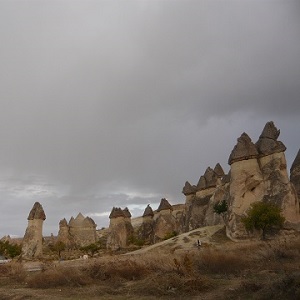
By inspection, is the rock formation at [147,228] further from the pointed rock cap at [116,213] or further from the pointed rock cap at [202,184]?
the pointed rock cap at [202,184]

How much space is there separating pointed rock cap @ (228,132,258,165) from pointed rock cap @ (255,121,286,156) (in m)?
0.67

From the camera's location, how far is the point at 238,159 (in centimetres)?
2916

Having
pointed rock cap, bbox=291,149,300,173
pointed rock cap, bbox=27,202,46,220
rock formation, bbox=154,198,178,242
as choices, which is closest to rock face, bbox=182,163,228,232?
rock formation, bbox=154,198,178,242

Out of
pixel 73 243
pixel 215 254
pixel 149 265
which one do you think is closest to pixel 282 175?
pixel 215 254

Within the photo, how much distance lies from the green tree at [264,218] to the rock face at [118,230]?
23.1 m

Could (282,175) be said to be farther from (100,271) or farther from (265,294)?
(265,294)

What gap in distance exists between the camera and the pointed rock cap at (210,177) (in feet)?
132

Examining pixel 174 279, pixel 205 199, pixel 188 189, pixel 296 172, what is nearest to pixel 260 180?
pixel 296 172

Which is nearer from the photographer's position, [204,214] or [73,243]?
[204,214]

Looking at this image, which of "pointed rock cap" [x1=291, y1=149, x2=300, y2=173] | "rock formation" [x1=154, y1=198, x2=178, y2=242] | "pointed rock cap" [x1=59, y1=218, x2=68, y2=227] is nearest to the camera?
"pointed rock cap" [x1=291, y1=149, x2=300, y2=173]

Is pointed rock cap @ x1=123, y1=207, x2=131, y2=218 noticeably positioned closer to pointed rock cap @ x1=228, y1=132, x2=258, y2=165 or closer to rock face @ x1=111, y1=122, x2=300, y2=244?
rock face @ x1=111, y1=122, x2=300, y2=244

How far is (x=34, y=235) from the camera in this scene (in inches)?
1506

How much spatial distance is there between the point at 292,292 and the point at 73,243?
177ft

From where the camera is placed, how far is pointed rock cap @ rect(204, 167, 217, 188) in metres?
40.2
